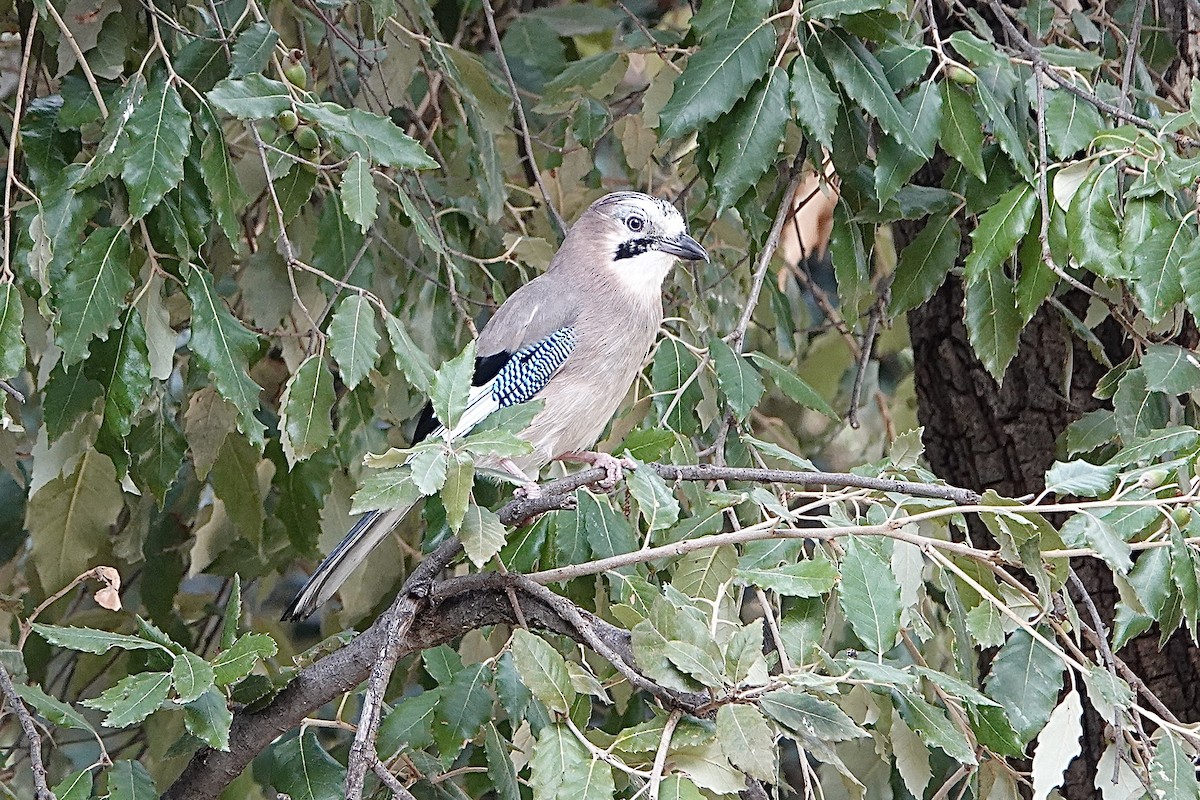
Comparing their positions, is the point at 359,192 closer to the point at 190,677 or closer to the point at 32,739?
the point at 190,677

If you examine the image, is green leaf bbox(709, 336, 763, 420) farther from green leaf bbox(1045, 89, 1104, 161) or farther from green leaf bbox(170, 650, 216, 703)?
green leaf bbox(170, 650, 216, 703)

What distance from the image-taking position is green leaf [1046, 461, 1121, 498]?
1359 millimetres

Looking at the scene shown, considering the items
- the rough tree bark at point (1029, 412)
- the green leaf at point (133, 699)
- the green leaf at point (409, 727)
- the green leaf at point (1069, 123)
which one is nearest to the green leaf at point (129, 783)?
the green leaf at point (133, 699)

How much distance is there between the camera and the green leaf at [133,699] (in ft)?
4.41

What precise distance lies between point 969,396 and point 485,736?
1.24 metres

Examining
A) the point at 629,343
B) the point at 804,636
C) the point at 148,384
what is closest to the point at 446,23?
the point at 629,343

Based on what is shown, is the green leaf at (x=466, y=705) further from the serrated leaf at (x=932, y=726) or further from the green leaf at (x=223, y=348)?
the serrated leaf at (x=932, y=726)

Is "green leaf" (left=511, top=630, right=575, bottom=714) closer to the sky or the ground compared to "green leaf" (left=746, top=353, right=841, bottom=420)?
closer to the sky

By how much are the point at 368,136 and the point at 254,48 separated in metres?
0.28

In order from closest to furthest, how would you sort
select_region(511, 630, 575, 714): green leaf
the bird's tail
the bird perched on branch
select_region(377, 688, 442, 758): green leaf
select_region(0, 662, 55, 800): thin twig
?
select_region(511, 630, 575, 714): green leaf, select_region(0, 662, 55, 800): thin twig, select_region(377, 688, 442, 758): green leaf, the bird's tail, the bird perched on branch

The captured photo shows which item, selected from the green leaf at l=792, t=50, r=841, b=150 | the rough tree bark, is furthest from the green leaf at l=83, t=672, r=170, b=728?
the rough tree bark

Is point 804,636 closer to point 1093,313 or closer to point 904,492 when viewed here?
point 904,492

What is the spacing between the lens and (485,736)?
1.70 meters

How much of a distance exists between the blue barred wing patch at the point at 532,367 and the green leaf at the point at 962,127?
2.67 ft
